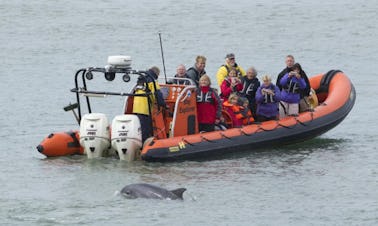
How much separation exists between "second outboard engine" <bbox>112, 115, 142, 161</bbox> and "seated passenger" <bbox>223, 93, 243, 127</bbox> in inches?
77.0

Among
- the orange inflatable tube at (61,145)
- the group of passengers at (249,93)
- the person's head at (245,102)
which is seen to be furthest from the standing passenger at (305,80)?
the orange inflatable tube at (61,145)

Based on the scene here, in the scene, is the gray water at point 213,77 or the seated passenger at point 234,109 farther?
the seated passenger at point 234,109

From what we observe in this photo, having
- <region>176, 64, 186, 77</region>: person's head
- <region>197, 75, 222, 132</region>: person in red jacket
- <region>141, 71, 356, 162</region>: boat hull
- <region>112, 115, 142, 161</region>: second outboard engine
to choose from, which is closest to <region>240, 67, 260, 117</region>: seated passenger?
<region>141, 71, 356, 162</region>: boat hull

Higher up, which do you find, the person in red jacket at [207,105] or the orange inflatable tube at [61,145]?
the person in red jacket at [207,105]

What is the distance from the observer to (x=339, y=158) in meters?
18.2

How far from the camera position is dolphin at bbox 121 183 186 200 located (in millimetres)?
14508

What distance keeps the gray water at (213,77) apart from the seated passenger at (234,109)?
617 millimetres

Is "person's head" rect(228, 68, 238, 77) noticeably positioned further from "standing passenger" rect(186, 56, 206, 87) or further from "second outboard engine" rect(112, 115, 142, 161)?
"second outboard engine" rect(112, 115, 142, 161)

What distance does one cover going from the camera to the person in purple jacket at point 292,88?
733 inches

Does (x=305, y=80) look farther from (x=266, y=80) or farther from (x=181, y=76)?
(x=181, y=76)

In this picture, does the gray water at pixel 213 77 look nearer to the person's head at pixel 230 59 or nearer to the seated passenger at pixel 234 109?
the seated passenger at pixel 234 109

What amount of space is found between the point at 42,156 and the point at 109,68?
2230 millimetres

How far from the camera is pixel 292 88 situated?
1870cm

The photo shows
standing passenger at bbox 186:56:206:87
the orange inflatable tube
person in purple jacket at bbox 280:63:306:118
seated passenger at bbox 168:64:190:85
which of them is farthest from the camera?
person in purple jacket at bbox 280:63:306:118
